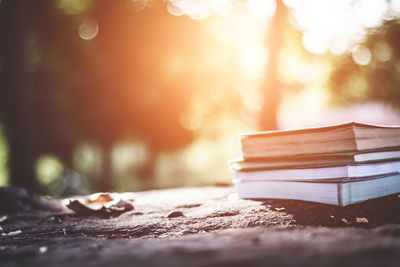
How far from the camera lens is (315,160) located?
1.81 meters

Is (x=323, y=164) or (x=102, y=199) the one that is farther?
(x=102, y=199)

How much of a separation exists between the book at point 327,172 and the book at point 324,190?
0.03 metres

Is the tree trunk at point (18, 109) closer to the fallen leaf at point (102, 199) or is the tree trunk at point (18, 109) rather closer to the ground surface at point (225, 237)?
the fallen leaf at point (102, 199)

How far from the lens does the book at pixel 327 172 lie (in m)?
1.69

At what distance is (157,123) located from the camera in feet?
49.2

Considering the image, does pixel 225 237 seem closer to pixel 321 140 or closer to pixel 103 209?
pixel 321 140

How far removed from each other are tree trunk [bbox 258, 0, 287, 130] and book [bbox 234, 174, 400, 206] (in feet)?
18.4

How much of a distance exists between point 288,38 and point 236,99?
451cm

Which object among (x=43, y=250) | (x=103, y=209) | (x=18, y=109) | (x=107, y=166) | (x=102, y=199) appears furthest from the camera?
(x=107, y=166)

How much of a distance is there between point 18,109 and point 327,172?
7189 millimetres

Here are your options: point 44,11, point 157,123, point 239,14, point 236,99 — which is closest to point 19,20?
point 44,11

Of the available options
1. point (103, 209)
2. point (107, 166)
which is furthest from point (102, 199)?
point (107, 166)

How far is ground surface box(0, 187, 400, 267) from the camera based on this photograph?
950 millimetres

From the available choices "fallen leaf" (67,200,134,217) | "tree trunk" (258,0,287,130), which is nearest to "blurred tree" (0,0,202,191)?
"tree trunk" (258,0,287,130)
